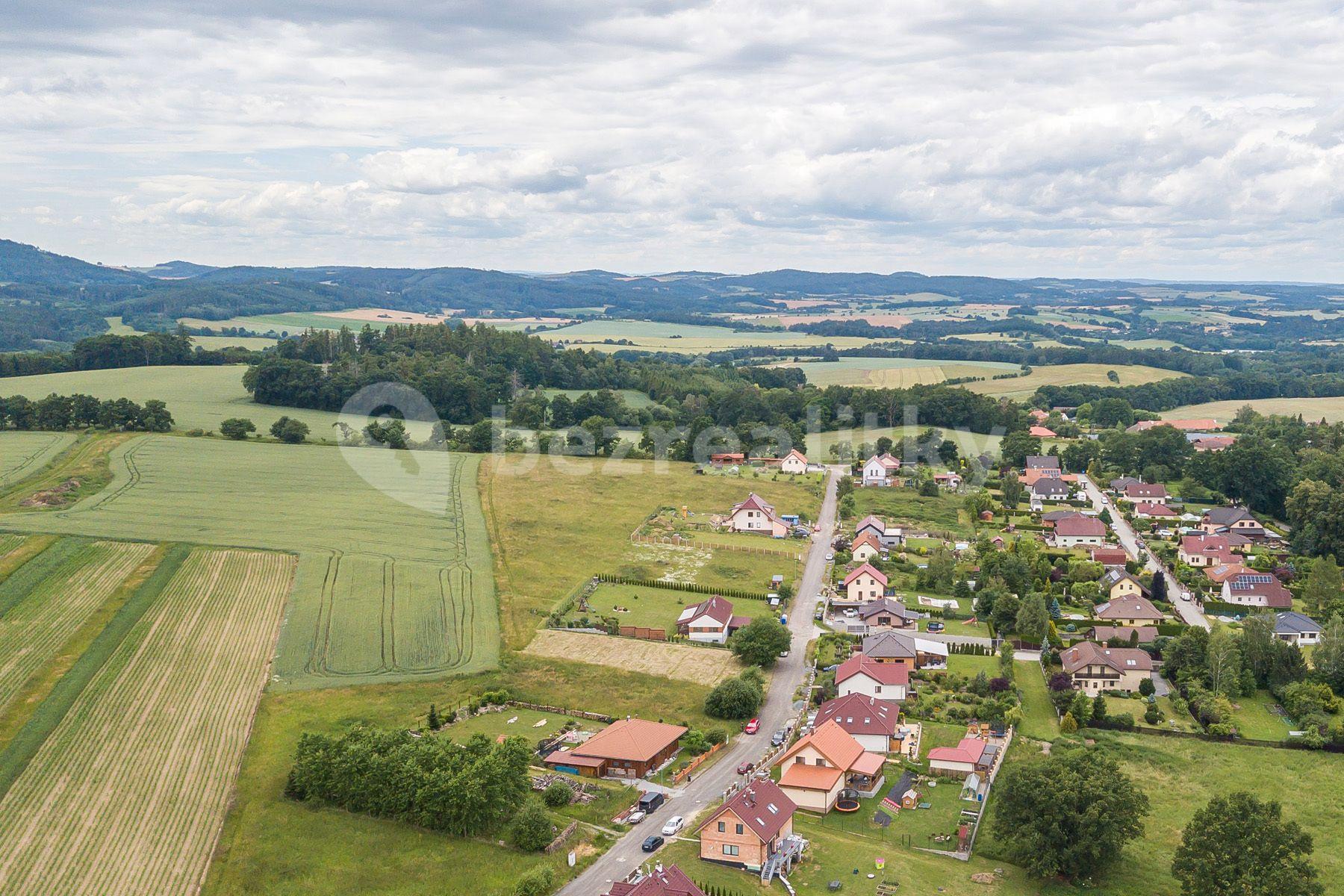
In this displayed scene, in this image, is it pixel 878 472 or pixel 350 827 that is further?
pixel 878 472

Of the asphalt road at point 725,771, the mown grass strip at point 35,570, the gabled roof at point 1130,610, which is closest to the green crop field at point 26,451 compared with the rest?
the mown grass strip at point 35,570

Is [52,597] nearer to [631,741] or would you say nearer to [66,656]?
[66,656]

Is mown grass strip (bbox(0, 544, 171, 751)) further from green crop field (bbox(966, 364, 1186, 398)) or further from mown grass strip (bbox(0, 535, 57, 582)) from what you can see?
green crop field (bbox(966, 364, 1186, 398))

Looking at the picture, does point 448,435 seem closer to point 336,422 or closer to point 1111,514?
point 336,422

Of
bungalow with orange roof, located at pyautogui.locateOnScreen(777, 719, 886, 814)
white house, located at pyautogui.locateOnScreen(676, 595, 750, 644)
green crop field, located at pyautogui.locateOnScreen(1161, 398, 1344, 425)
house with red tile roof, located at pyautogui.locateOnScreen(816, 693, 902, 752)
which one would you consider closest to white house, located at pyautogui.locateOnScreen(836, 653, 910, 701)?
house with red tile roof, located at pyautogui.locateOnScreen(816, 693, 902, 752)

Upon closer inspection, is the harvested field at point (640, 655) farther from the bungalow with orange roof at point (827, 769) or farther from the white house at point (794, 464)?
the white house at point (794, 464)

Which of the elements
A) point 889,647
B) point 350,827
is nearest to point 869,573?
point 889,647
